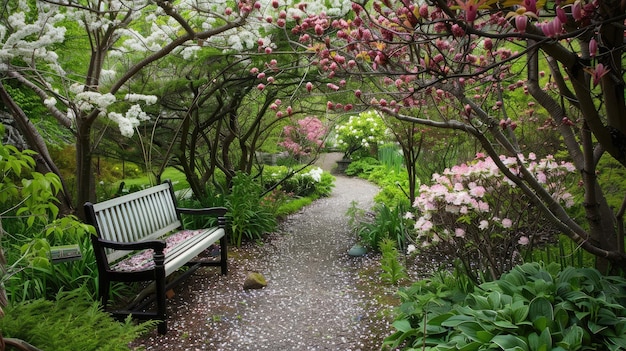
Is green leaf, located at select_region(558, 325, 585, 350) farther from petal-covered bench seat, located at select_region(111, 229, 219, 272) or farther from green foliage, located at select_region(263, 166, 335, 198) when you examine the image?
green foliage, located at select_region(263, 166, 335, 198)

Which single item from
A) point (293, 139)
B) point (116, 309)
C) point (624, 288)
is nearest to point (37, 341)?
point (116, 309)

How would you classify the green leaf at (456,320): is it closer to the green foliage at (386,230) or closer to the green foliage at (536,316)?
the green foliage at (536,316)

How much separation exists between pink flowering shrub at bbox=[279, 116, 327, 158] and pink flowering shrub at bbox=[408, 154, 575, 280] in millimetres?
5896

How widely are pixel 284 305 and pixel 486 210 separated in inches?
77.9

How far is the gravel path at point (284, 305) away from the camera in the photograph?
3275 mm

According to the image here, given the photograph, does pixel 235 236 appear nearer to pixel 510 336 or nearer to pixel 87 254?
pixel 87 254

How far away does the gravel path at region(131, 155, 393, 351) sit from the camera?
3.28 metres

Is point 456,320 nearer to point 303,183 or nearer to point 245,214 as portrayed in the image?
point 245,214

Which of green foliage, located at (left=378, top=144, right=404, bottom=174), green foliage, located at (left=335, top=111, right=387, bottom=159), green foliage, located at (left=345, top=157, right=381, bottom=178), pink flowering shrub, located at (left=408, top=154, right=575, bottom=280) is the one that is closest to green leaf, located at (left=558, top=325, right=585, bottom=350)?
pink flowering shrub, located at (left=408, top=154, right=575, bottom=280)

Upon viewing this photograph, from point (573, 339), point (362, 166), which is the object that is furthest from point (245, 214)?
point (362, 166)

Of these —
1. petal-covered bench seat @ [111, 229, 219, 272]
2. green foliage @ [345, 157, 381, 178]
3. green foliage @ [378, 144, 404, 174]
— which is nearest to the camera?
petal-covered bench seat @ [111, 229, 219, 272]

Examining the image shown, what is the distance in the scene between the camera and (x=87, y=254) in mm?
3750

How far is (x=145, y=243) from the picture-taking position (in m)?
3.38

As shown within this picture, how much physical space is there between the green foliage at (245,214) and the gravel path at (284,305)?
0.20m
